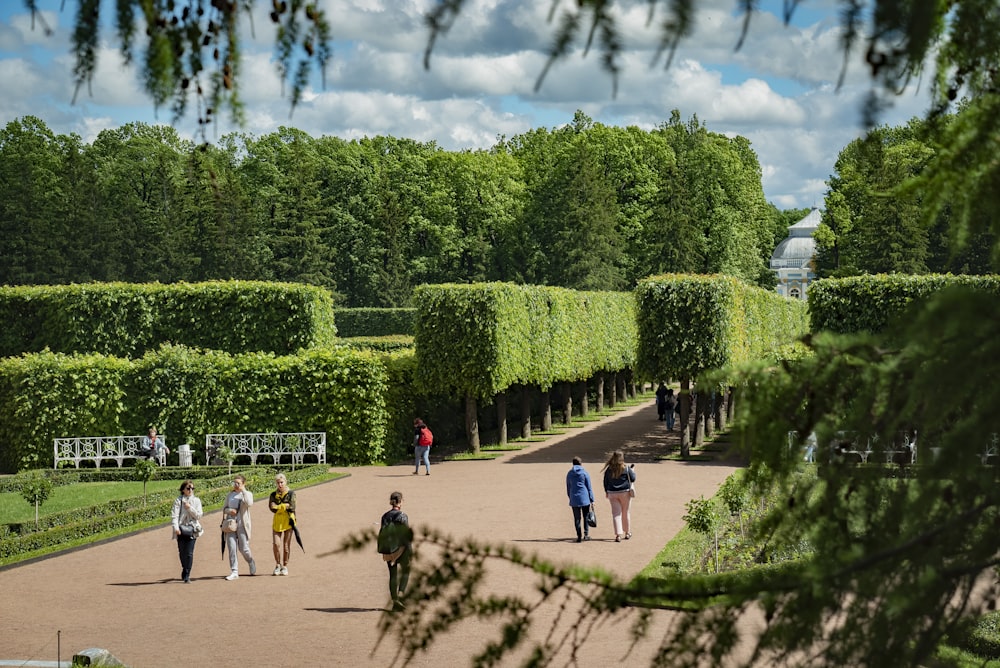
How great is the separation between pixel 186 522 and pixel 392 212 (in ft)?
217

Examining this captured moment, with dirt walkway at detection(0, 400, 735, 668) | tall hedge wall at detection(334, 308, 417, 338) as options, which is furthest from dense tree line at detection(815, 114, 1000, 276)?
tall hedge wall at detection(334, 308, 417, 338)

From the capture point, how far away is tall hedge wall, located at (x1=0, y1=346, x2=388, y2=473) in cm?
3164

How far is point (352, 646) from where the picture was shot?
13.0m

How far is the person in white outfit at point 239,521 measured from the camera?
1672cm

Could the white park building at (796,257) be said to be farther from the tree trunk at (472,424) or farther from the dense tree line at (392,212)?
the tree trunk at (472,424)

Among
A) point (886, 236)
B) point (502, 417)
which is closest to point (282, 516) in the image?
point (502, 417)

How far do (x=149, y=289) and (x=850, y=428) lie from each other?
3757 centimetres

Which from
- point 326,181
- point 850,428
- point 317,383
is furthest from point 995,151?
point 326,181

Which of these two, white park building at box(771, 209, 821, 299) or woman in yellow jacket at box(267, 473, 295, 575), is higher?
white park building at box(771, 209, 821, 299)

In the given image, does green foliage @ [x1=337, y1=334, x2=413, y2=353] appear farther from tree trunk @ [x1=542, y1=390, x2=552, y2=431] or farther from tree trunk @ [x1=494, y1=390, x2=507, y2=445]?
tree trunk @ [x1=494, y1=390, x2=507, y2=445]

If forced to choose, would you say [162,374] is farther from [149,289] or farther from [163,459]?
[149,289]

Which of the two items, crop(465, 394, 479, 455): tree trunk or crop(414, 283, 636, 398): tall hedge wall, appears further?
crop(465, 394, 479, 455): tree trunk

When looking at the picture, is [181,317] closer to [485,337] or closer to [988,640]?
[485,337]

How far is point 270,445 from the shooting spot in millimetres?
31750
